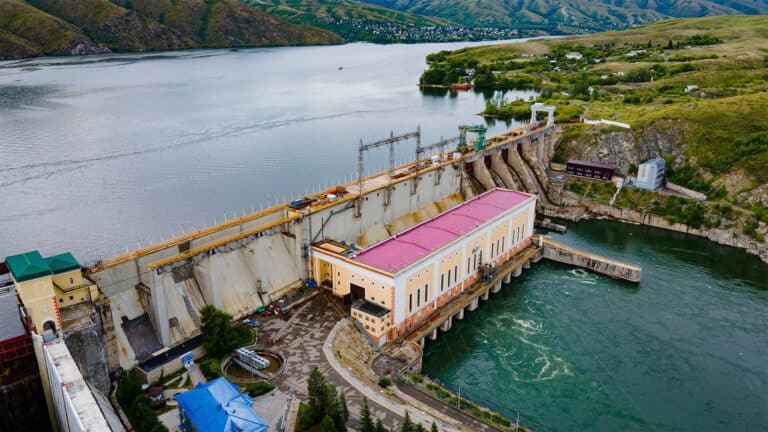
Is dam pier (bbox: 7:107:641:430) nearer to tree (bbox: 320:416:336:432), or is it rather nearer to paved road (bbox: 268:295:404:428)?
paved road (bbox: 268:295:404:428)

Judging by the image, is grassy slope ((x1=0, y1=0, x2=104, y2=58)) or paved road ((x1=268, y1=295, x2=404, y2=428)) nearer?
paved road ((x1=268, y1=295, x2=404, y2=428))

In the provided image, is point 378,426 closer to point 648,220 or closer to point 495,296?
point 495,296

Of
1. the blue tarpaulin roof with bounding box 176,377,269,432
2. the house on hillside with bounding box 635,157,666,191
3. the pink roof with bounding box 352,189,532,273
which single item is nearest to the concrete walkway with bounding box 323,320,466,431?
the blue tarpaulin roof with bounding box 176,377,269,432

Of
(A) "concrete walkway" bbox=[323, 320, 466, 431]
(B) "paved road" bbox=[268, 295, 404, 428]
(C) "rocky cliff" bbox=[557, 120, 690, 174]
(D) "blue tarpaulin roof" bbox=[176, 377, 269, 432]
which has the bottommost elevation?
(A) "concrete walkway" bbox=[323, 320, 466, 431]

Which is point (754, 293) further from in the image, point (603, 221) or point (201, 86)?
point (201, 86)

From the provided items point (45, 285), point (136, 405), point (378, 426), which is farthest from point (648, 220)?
point (45, 285)

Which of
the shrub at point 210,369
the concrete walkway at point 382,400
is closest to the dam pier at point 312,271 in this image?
the shrub at point 210,369
